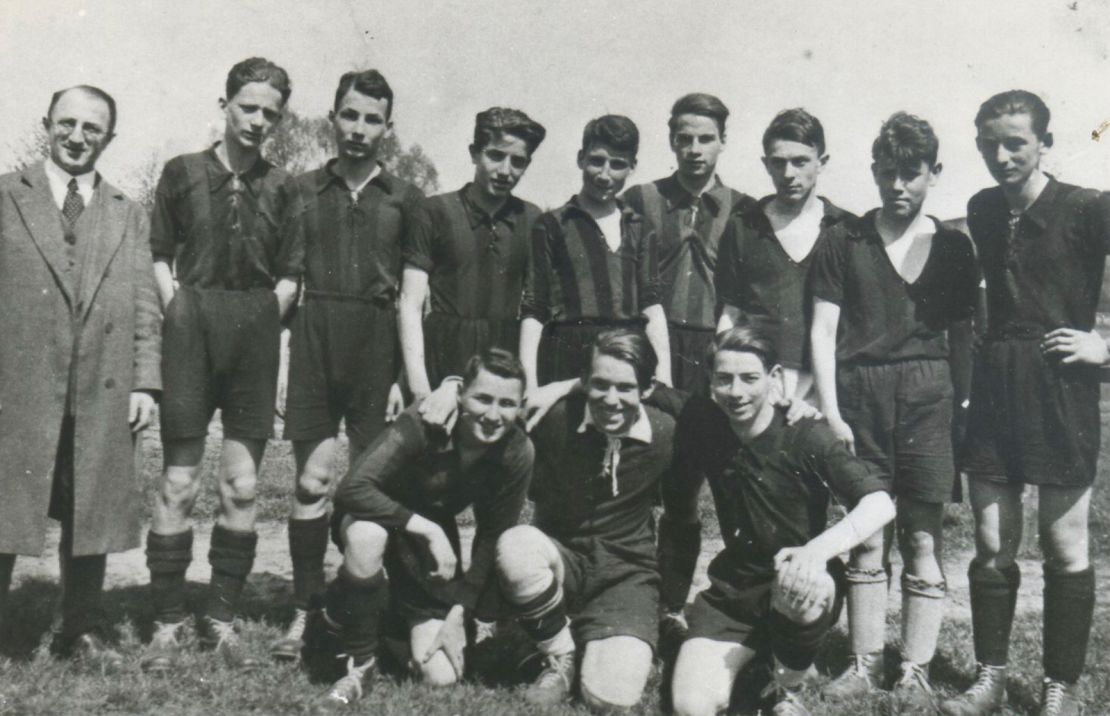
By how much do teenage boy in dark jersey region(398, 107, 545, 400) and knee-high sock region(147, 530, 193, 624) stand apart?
1.20 m

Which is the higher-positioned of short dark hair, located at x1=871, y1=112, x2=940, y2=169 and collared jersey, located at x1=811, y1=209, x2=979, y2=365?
short dark hair, located at x1=871, y1=112, x2=940, y2=169

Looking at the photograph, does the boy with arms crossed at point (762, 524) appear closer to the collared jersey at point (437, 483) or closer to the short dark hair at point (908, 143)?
the collared jersey at point (437, 483)

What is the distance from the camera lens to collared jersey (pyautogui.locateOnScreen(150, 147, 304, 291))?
13.9ft

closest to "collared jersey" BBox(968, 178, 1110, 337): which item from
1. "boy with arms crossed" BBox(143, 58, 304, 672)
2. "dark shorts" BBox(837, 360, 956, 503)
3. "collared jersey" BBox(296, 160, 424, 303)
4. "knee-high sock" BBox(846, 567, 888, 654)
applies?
"dark shorts" BBox(837, 360, 956, 503)

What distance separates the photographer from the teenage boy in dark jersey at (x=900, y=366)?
4055 mm

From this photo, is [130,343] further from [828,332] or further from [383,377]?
[828,332]

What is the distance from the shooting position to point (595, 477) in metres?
4.09

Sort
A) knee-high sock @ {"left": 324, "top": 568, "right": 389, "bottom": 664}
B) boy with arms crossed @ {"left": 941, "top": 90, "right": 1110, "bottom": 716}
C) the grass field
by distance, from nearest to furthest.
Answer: the grass field → knee-high sock @ {"left": 324, "top": 568, "right": 389, "bottom": 664} → boy with arms crossed @ {"left": 941, "top": 90, "right": 1110, "bottom": 716}

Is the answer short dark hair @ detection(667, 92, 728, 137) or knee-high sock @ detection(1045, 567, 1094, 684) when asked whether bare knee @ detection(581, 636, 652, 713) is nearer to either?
knee-high sock @ detection(1045, 567, 1094, 684)

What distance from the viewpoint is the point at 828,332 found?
13.7 ft

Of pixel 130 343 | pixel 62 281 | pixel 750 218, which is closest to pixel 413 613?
pixel 130 343

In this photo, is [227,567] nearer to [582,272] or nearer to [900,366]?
[582,272]

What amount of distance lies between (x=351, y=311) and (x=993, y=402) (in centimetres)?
272

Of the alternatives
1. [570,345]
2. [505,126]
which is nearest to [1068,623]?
[570,345]
